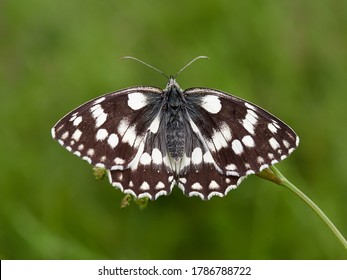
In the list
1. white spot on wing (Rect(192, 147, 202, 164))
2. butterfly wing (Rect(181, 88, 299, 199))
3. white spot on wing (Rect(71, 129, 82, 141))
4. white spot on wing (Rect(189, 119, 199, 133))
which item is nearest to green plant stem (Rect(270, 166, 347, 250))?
butterfly wing (Rect(181, 88, 299, 199))

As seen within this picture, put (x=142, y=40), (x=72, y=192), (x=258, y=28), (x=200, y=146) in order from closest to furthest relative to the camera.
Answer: (x=200, y=146), (x=72, y=192), (x=258, y=28), (x=142, y=40)

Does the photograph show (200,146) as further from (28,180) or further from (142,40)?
(142,40)

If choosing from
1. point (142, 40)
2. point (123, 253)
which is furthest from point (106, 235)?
point (142, 40)

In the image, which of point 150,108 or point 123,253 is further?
point 123,253

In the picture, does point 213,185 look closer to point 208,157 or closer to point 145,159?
point 208,157

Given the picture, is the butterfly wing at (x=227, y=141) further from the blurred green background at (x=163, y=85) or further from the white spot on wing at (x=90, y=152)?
the blurred green background at (x=163, y=85)

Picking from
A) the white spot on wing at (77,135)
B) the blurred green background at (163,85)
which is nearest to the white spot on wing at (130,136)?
the white spot on wing at (77,135)

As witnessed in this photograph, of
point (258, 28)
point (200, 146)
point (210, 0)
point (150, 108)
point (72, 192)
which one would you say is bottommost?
point (200, 146)

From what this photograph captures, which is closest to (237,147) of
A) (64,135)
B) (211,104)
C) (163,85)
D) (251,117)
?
(251,117)
